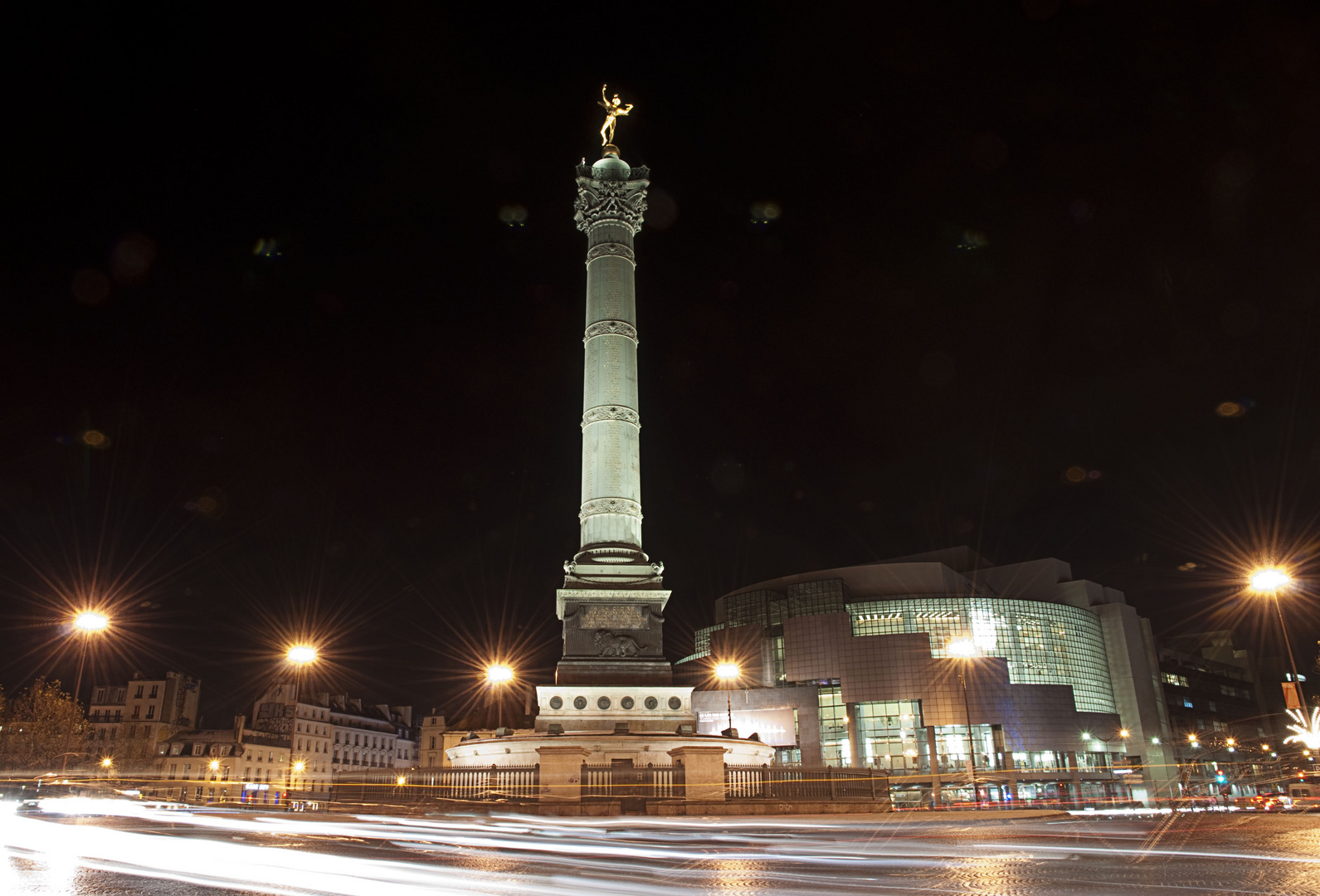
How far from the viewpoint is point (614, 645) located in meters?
36.7

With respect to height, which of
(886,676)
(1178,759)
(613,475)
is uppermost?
(613,475)

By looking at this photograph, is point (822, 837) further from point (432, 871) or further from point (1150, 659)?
point (1150, 659)

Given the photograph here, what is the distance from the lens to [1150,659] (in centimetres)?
8988

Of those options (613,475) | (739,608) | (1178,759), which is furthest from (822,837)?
(1178,759)

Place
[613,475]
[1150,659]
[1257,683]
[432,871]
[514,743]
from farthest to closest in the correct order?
1. [1257,683]
2. [1150,659]
3. [613,475]
4. [514,743]
5. [432,871]

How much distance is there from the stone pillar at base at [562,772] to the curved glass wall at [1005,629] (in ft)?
195

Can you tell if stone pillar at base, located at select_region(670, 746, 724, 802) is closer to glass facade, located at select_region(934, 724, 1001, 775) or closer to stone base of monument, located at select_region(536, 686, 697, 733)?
stone base of monument, located at select_region(536, 686, 697, 733)

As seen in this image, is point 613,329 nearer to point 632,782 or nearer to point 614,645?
point 614,645

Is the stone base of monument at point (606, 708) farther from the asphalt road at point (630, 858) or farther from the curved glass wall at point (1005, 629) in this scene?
the curved glass wall at point (1005, 629)

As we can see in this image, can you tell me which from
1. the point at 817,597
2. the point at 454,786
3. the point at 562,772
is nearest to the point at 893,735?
the point at 817,597

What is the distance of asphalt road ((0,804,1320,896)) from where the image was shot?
8.23 m

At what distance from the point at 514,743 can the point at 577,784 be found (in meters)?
10.9

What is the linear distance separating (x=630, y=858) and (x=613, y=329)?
114 ft

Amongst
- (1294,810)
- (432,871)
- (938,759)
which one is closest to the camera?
(432,871)
